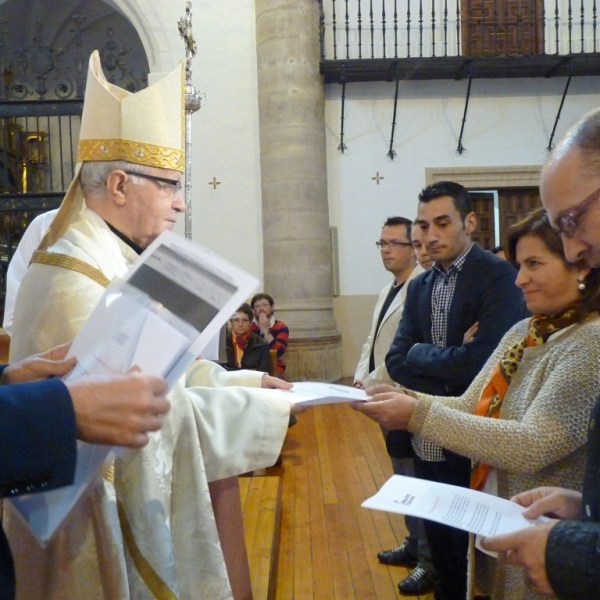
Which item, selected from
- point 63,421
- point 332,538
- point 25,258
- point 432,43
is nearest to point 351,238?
point 432,43

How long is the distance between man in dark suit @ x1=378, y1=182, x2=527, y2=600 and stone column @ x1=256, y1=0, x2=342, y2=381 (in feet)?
16.0

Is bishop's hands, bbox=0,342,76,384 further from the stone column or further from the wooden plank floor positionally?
the stone column

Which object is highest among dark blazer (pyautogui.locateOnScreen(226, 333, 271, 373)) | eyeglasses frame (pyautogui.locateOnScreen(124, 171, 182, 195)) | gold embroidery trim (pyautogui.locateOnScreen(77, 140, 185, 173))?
gold embroidery trim (pyautogui.locateOnScreen(77, 140, 185, 173))

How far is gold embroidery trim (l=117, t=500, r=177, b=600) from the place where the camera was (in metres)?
1.40

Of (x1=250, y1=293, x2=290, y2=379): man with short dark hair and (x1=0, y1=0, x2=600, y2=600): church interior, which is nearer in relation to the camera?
(x1=250, y1=293, x2=290, y2=379): man with short dark hair

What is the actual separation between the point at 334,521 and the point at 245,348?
177 cm

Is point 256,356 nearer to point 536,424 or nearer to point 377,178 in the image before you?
point 536,424

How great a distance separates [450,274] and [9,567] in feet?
6.50

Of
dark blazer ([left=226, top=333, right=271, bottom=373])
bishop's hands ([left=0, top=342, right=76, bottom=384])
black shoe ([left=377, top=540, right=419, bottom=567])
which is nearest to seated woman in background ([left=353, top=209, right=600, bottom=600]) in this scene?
bishop's hands ([left=0, top=342, right=76, bottom=384])

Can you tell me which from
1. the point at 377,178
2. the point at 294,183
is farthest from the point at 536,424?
the point at 377,178

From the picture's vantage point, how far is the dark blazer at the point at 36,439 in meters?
0.85

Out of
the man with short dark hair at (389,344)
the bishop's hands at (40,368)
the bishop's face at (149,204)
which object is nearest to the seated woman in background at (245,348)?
the man with short dark hair at (389,344)

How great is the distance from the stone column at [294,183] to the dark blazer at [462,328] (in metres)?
4.87

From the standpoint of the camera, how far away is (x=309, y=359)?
759 cm
